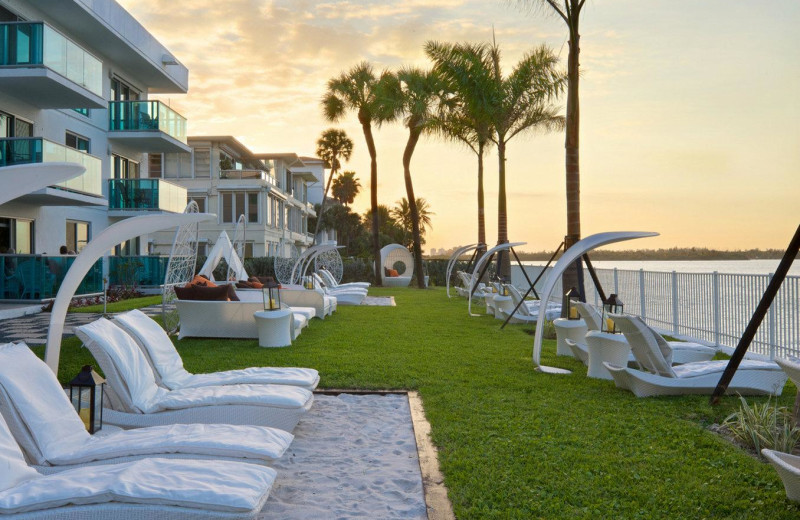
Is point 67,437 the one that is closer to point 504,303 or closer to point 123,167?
point 504,303

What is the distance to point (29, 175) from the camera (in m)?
3.73

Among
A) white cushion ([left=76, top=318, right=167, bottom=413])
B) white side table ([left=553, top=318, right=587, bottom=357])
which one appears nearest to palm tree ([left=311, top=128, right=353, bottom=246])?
white side table ([left=553, top=318, right=587, bottom=357])

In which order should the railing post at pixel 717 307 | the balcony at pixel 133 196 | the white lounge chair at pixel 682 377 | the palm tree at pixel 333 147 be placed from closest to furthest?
1. the white lounge chair at pixel 682 377
2. the railing post at pixel 717 307
3. the balcony at pixel 133 196
4. the palm tree at pixel 333 147

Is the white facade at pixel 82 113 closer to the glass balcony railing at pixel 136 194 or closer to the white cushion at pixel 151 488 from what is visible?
the glass balcony railing at pixel 136 194

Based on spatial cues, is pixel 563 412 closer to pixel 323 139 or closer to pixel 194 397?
pixel 194 397

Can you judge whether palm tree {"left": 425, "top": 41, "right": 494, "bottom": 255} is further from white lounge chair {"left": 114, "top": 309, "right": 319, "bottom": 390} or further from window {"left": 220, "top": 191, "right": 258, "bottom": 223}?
white lounge chair {"left": 114, "top": 309, "right": 319, "bottom": 390}

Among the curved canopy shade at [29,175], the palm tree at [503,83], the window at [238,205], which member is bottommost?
the curved canopy shade at [29,175]

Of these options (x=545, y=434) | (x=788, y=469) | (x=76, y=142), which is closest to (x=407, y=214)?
(x=76, y=142)

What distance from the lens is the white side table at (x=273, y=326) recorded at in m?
11.6

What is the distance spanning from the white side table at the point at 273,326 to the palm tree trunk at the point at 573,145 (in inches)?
234

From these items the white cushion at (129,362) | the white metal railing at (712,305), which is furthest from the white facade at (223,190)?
the white cushion at (129,362)

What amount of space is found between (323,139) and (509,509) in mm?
49181

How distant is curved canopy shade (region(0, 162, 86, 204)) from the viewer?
143 inches

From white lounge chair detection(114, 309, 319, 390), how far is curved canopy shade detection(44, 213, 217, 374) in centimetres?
51
